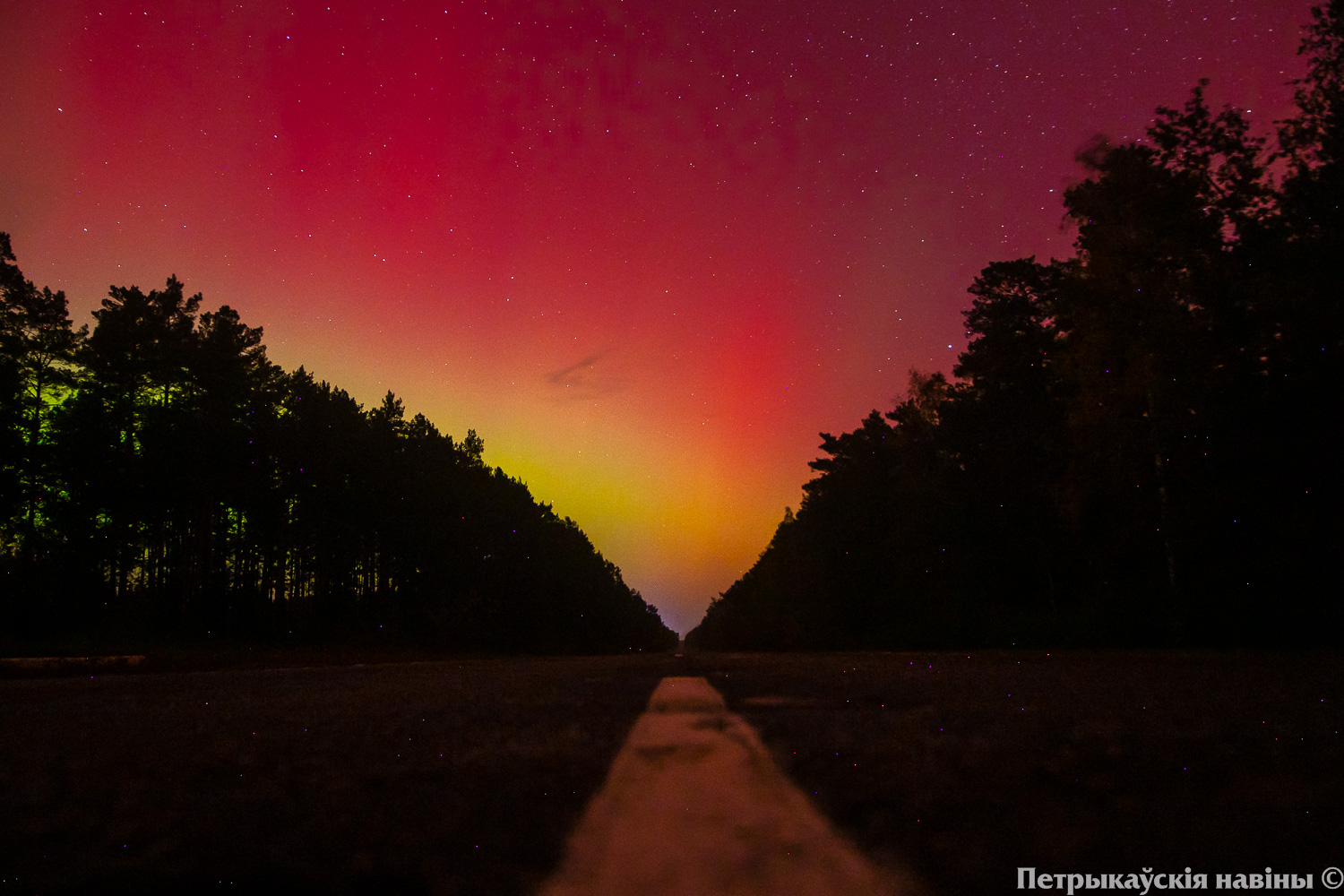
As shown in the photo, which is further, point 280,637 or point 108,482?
point 280,637

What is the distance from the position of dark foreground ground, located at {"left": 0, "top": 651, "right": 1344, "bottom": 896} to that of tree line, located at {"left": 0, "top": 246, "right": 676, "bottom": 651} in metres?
27.6

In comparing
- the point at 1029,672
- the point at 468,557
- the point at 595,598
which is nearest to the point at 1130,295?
the point at 1029,672

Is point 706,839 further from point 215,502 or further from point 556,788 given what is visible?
point 215,502

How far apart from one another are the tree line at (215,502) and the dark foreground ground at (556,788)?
27607 millimetres

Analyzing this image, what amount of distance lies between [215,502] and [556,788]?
4447cm

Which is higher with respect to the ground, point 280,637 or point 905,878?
point 905,878

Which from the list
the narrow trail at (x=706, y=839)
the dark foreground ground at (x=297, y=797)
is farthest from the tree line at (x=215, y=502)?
the narrow trail at (x=706, y=839)

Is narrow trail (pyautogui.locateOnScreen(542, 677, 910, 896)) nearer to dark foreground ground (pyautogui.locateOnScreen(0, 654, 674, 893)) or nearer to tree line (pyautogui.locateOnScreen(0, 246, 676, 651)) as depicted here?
dark foreground ground (pyautogui.locateOnScreen(0, 654, 674, 893))

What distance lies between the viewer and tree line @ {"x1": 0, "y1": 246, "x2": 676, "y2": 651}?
33906 millimetres

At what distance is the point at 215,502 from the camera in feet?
132

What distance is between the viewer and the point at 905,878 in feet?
5.39

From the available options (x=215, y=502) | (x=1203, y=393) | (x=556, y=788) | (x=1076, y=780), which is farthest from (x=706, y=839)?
(x=215, y=502)

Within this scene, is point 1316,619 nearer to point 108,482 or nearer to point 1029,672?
point 1029,672

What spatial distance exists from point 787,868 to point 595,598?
8552 centimetres
